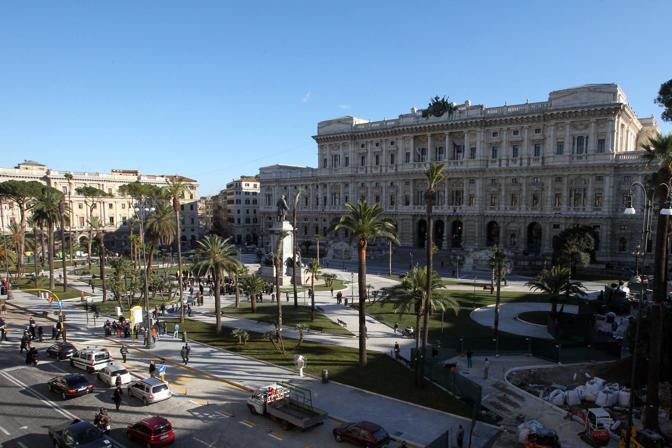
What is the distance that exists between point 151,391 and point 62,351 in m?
11.6

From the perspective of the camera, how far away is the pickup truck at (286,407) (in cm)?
1898

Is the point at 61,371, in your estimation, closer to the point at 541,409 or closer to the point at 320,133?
the point at 541,409

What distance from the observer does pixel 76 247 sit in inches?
3620

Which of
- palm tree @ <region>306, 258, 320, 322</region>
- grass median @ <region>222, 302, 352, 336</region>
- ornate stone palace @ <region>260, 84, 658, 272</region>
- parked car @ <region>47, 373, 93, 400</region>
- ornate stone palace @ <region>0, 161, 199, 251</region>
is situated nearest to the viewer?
parked car @ <region>47, 373, 93, 400</region>

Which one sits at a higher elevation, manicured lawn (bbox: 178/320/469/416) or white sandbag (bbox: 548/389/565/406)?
white sandbag (bbox: 548/389/565/406)

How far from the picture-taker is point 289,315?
39.6 metres

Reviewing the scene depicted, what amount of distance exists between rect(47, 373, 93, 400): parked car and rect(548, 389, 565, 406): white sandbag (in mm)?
23481

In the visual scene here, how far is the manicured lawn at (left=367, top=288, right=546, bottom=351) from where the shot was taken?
2948 centimetres

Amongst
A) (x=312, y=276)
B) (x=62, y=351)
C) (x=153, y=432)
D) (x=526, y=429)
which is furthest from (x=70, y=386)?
(x=312, y=276)

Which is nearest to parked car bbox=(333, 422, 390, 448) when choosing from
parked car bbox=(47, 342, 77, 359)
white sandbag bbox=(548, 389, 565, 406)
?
white sandbag bbox=(548, 389, 565, 406)

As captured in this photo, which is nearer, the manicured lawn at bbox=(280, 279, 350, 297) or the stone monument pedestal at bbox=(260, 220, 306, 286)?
the manicured lawn at bbox=(280, 279, 350, 297)

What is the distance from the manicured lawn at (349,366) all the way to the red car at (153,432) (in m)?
9.55

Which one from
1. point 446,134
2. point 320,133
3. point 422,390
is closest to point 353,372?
point 422,390

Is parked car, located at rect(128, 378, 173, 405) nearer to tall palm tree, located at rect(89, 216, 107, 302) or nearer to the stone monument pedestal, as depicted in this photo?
tall palm tree, located at rect(89, 216, 107, 302)
